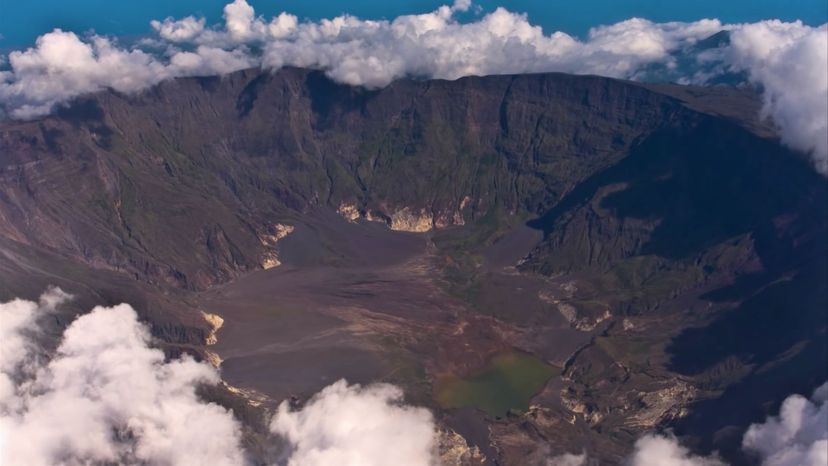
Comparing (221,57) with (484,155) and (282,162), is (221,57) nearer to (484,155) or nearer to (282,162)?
(282,162)

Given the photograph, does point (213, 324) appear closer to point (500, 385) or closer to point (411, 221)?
point (500, 385)

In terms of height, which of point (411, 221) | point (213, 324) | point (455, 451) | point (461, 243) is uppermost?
point (411, 221)

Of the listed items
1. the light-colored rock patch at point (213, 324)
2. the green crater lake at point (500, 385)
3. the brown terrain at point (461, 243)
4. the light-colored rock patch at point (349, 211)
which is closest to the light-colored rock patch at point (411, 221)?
the brown terrain at point (461, 243)

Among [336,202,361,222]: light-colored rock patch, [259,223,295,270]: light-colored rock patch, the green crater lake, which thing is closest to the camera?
the green crater lake

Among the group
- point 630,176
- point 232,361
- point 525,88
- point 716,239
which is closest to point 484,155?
point 525,88

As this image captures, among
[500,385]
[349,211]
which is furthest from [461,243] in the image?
[500,385]

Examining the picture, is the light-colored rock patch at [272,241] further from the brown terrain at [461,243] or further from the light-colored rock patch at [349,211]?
the light-colored rock patch at [349,211]

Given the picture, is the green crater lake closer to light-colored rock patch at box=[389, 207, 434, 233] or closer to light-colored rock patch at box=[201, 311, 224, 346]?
light-colored rock patch at box=[201, 311, 224, 346]

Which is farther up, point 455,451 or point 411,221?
point 411,221

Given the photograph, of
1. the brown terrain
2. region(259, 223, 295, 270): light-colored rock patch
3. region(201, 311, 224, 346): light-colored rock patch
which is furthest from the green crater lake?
region(259, 223, 295, 270): light-colored rock patch
